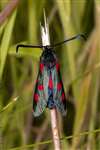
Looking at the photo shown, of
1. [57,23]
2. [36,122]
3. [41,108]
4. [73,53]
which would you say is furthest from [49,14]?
[41,108]

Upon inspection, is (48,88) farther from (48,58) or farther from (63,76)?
(63,76)

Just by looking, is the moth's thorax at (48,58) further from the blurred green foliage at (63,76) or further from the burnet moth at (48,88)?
the blurred green foliage at (63,76)

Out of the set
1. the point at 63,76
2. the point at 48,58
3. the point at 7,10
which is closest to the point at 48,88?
the point at 48,58

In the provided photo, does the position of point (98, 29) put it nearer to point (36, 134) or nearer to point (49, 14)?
point (49, 14)

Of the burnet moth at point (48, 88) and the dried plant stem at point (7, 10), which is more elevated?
the dried plant stem at point (7, 10)

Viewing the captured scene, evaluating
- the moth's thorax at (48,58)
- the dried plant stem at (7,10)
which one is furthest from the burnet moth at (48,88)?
the dried plant stem at (7,10)

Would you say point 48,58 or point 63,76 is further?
point 63,76

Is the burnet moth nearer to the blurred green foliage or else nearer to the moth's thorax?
the moth's thorax
